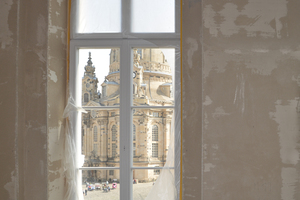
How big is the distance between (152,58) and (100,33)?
57 cm

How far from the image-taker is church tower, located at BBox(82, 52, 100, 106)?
2.27 m

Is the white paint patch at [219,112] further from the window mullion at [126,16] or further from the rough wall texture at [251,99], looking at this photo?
the window mullion at [126,16]

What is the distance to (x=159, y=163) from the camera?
7.21 ft

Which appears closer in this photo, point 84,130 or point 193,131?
point 193,131

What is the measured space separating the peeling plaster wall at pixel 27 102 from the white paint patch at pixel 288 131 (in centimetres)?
199

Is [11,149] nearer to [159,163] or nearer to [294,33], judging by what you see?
[159,163]

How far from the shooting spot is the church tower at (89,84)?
7.45 ft

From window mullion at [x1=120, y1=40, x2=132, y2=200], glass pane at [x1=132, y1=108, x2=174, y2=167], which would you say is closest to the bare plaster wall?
glass pane at [x1=132, y1=108, x2=174, y2=167]

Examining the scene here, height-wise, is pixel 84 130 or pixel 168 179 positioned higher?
pixel 84 130

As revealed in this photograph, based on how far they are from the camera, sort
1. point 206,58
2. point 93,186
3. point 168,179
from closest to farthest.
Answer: point 206,58 → point 168,179 → point 93,186

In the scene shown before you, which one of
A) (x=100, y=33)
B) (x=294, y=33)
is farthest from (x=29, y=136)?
(x=294, y=33)

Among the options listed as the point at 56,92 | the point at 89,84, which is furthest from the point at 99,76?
the point at 56,92

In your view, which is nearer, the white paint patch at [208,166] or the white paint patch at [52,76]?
the white paint patch at [208,166]

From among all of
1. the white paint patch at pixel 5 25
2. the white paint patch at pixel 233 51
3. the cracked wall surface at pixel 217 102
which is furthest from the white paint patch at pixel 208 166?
the white paint patch at pixel 5 25
